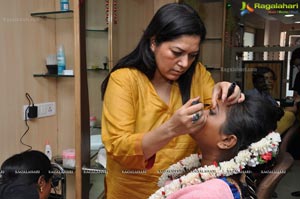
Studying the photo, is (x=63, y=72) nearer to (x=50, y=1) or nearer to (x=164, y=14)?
(x=50, y=1)

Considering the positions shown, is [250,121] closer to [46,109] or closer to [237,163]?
[237,163]

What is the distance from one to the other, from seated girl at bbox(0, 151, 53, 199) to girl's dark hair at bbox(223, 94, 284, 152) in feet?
2.81

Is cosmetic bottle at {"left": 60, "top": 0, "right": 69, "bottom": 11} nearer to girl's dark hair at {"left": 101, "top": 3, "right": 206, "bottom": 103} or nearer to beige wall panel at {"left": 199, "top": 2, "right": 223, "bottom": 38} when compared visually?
girl's dark hair at {"left": 101, "top": 3, "right": 206, "bottom": 103}

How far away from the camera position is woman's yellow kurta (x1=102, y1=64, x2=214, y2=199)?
105cm

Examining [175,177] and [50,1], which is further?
[50,1]

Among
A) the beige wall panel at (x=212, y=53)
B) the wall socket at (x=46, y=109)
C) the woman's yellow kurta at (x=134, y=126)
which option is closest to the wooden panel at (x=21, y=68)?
the wall socket at (x=46, y=109)

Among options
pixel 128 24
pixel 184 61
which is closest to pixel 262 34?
pixel 128 24

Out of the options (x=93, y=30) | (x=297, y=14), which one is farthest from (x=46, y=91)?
(x=297, y=14)

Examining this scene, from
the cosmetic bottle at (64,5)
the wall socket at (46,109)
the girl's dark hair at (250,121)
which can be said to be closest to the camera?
the girl's dark hair at (250,121)

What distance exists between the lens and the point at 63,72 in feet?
7.03

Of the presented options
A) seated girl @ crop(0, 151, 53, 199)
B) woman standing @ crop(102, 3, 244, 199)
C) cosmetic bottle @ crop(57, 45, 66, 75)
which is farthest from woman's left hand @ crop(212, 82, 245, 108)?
cosmetic bottle @ crop(57, 45, 66, 75)

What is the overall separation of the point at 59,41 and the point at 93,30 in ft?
1.42

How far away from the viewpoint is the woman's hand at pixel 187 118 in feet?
2.73

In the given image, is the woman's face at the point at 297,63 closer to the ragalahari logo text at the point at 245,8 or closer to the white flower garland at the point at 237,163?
the ragalahari logo text at the point at 245,8
